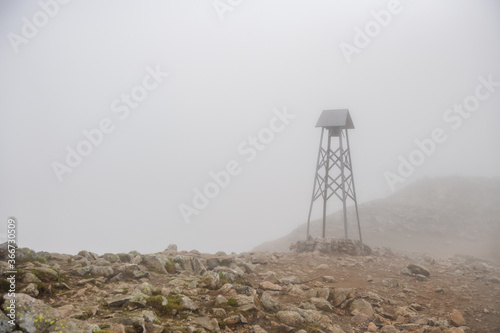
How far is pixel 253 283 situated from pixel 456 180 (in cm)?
4238

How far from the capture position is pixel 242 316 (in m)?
5.56

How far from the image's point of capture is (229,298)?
6.37 meters

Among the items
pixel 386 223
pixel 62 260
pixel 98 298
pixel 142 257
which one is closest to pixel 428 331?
pixel 98 298

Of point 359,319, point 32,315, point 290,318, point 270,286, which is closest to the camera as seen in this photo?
point 32,315

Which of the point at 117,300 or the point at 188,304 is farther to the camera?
the point at 188,304

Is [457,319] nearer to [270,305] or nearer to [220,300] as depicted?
[270,305]

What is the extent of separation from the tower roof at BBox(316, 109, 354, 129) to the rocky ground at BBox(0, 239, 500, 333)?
907 centimetres

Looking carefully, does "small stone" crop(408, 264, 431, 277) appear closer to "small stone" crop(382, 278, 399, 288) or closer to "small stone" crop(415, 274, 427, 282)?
"small stone" crop(415, 274, 427, 282)

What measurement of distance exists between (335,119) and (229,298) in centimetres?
1371

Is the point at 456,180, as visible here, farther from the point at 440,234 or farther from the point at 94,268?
the point at 94,268

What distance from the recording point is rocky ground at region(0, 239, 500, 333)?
495 cm

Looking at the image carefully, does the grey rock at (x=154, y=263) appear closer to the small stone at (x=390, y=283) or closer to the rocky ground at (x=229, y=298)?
the rocky ground at (x=229, y=298)

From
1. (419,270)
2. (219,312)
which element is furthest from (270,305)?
(419,270)

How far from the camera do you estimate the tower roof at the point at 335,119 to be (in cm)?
1703
